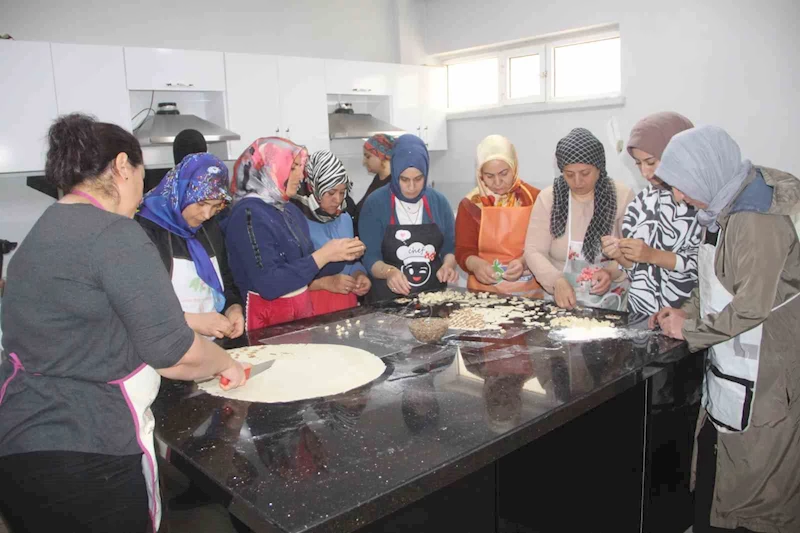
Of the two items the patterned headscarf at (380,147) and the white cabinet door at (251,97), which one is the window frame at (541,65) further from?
the white cabinet door at (251,97)

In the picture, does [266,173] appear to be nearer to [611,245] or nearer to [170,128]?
[611,245]

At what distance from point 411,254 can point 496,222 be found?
1.32 feet

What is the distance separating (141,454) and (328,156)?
4.92ft

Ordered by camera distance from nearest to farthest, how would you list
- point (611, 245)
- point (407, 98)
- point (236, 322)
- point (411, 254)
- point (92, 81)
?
point (236, 322) → point (611, 245) → point (411, 254) → point (92, 81) → point (407, 98)

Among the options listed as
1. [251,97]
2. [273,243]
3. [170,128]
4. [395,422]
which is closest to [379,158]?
[251,97]

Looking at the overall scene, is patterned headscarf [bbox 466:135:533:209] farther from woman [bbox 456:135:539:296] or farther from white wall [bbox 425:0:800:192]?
white wall [bbox 425:0:800:192]

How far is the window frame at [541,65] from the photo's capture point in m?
4.28

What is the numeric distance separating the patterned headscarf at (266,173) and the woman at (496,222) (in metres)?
0.87

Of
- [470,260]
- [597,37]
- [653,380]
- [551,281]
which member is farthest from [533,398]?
[597,37]

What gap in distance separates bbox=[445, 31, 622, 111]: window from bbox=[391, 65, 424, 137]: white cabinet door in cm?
42

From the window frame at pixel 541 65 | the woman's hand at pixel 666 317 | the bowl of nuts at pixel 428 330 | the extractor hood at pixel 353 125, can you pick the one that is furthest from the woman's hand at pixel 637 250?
the extractor hood at pixel 353 125

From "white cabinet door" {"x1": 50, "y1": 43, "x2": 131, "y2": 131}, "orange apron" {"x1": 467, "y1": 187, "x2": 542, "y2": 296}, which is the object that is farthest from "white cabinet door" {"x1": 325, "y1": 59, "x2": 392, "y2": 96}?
"orange apron" {"x1": 467, "y1": 187, "x2": 542, "y2": 296}

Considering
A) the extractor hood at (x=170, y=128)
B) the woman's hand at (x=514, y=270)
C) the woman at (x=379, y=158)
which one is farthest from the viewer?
the extractor hood at (x=170, y=128)

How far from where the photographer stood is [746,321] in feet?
5.23
